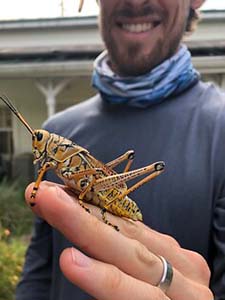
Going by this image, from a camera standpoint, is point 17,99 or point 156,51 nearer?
point 156,51

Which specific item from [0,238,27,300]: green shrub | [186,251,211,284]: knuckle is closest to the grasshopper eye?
[186,251,211,284]: knuckle

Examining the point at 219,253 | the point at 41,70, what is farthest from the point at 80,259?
the point at 41,70

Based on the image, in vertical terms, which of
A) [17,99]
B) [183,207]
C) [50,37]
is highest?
[183,207]

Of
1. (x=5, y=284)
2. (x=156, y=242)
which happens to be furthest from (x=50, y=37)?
(x=156, y=242)

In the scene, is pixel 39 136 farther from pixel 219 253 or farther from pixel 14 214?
pixel 14 214

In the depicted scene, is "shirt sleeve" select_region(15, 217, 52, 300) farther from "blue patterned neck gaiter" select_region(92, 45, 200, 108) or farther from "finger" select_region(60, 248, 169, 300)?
"finger" select_region(60, 248, 169, 300)

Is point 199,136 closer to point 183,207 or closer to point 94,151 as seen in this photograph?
point 183,207

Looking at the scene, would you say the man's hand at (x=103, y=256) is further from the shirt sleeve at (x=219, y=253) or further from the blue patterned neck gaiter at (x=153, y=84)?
the blue patterned neck gaiter at (x=153, y=84)
